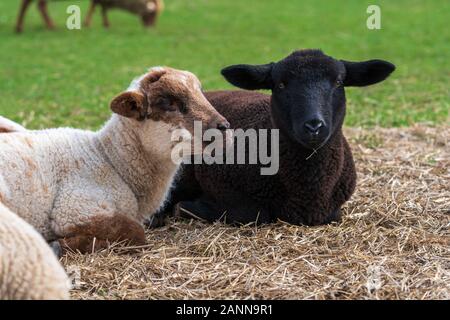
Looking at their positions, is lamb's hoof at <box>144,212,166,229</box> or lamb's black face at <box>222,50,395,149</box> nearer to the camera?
lamb's black face at <box>222,50,395,149</box>

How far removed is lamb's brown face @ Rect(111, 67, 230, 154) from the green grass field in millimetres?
5400

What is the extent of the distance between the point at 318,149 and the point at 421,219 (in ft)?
4.04

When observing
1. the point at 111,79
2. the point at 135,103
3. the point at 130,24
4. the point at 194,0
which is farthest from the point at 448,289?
the point at 194,0

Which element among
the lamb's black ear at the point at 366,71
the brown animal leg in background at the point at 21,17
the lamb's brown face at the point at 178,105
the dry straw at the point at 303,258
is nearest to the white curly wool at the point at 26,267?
the dry straw at the point at 303,258

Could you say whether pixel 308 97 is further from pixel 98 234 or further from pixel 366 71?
pixel 98 234

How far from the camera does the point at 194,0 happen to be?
34.9 m

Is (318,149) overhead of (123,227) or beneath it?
overhead

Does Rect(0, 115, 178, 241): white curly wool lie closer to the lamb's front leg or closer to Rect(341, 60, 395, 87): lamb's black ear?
the lamb's front leg

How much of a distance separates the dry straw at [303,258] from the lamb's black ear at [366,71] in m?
1.28

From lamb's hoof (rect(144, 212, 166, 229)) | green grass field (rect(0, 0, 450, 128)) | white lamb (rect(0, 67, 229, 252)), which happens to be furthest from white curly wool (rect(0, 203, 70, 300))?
green grass field (rect(0, 0, 450, 128))

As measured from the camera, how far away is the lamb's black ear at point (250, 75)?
24.0 ft

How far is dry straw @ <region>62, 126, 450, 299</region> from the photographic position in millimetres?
5551
